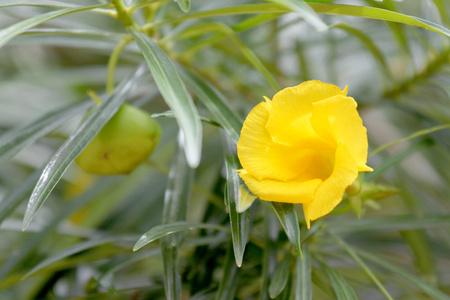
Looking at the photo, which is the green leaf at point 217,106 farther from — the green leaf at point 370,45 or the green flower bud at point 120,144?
the green leaf at point 370,45

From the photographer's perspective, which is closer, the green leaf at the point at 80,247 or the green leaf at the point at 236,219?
the green leaf at the point at 236,219

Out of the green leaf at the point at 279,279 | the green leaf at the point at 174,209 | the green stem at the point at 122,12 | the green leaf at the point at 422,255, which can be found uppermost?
the green stem at the point at 122,12

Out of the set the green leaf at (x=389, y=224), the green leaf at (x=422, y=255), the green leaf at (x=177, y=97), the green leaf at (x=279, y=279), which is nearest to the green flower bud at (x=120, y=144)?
the green leaf at (x=177, y=97)

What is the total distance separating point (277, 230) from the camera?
0.65 m

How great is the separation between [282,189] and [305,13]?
0.17m

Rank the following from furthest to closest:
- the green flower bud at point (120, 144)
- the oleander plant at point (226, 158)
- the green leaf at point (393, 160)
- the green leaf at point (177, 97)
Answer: the green leaf at point (393, 160) → the green flower bud at point (120, 144) → the oleander plant at point (226, 158) → the green leaf at point (177, 97)

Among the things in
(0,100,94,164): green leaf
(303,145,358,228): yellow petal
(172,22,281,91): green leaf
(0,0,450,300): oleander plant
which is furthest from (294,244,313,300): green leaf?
(0,100,94,164): green leaf

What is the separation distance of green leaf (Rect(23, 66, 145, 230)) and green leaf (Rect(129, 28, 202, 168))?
0.09 metres

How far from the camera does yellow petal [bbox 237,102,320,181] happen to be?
0.44m

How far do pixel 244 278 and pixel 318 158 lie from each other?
0.28 metres

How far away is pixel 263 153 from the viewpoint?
17.6 inches

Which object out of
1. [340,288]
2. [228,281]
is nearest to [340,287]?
[340,288]

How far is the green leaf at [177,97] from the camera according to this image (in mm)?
335

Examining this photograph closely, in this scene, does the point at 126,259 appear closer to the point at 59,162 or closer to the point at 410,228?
the point at 59,162
